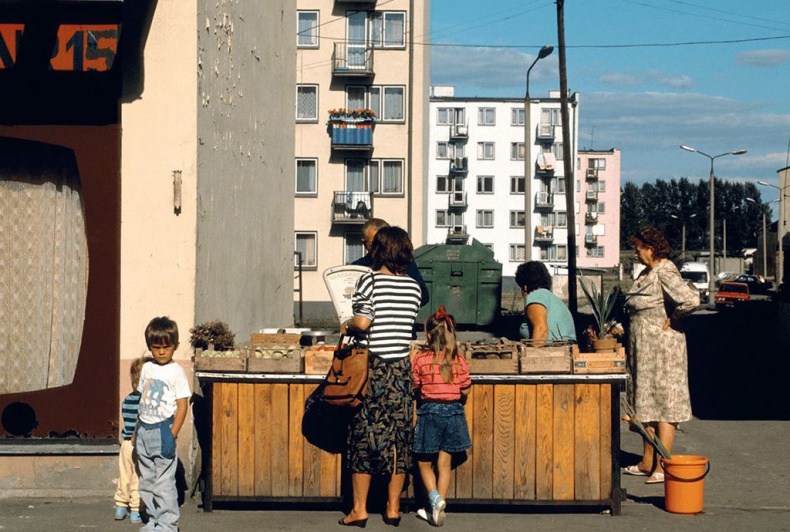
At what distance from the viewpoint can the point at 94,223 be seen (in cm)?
856

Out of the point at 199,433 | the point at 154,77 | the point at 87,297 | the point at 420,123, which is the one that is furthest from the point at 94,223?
the point at 420,123

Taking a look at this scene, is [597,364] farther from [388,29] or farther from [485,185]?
[485,185]

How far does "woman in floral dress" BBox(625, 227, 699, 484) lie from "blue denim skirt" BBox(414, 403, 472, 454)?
2.09m

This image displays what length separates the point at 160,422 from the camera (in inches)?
270

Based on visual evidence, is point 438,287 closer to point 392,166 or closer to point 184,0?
point 392,166

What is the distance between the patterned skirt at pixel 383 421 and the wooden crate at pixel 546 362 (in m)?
0.89

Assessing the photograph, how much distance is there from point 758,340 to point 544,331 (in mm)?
21459

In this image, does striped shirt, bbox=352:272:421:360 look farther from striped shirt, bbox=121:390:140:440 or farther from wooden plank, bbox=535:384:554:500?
striped shirt, bbox=121:390:140:440

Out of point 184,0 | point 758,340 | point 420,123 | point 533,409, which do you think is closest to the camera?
point 533,409

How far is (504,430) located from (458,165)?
74.0 m

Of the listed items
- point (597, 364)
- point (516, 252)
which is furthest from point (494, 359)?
point (516, 252)

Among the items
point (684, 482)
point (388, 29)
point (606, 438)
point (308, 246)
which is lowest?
point (684, 482)

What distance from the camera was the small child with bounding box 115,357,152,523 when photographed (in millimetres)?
7797

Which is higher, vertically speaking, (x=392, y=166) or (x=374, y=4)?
(x=374, y=4)
